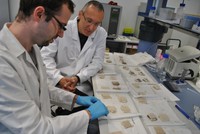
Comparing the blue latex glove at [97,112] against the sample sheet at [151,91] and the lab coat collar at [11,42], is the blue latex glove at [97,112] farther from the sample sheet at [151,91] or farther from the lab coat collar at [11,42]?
the lab coat collar at [11,42]

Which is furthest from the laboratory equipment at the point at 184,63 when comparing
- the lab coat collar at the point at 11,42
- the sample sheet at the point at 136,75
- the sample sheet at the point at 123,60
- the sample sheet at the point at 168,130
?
the lab coat collar at the point at 11,42

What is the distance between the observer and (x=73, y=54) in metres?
1.60

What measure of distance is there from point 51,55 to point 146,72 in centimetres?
91

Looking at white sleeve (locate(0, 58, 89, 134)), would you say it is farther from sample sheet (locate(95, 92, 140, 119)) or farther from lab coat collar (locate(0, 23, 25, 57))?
sample sheet (locate(95, 92, 140, 119))

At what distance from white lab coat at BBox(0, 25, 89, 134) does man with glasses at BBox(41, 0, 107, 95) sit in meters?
0.56

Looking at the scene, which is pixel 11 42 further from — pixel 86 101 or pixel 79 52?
pixel 79 52

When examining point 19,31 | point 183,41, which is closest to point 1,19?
point 19,31

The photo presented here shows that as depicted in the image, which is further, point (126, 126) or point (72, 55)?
point (72, 55)

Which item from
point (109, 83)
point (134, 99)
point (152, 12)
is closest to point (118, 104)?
point (134, 99)

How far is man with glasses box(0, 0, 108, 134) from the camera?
2.11ft

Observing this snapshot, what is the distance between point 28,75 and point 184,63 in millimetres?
1336

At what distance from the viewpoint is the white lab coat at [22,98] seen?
637 millimetres

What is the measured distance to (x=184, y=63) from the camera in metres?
1.54

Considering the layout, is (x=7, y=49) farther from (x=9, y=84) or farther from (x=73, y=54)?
(x=73, y=54)
